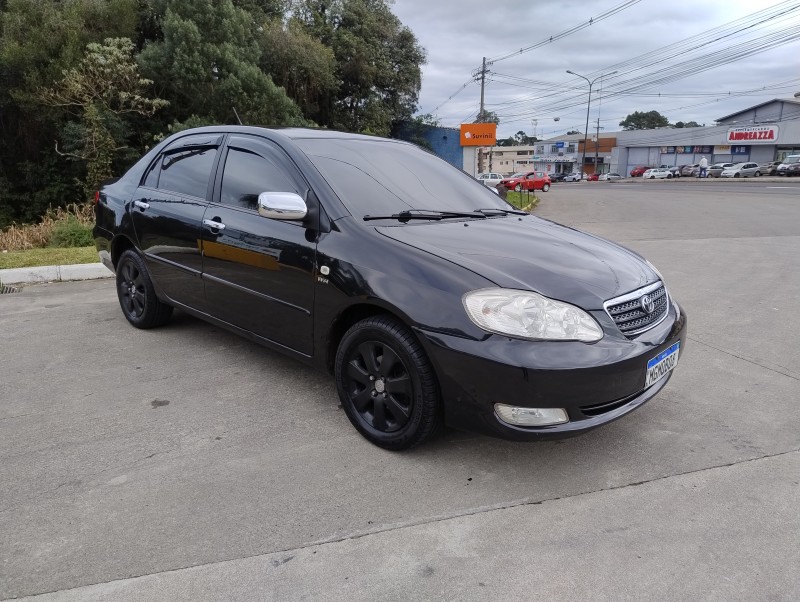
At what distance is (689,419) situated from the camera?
3498mm

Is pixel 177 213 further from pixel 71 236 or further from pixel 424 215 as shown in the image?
pixel 71 236

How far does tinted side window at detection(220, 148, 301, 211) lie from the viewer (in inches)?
143

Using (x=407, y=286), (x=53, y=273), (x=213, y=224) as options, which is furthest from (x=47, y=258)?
(x=407, y=286)

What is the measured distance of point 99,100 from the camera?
14.8m

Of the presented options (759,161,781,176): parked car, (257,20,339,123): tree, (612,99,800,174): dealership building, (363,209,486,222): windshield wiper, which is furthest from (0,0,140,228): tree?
(612,99,800,174): dealership building

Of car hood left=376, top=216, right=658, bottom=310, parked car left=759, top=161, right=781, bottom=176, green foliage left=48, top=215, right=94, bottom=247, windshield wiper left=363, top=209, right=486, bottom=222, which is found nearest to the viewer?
car hood left=376, top=216, right=658, bottom=310

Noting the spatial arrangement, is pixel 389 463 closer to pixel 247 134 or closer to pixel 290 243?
pixel 290 243

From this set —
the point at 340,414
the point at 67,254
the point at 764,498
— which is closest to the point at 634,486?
the point at 764,498

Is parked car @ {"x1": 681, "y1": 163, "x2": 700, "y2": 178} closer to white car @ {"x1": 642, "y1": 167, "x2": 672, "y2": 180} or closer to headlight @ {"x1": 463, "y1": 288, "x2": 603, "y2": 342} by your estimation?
white car @ {"x1": 642, "y1": 167, "x2": 672, "y2": 180}

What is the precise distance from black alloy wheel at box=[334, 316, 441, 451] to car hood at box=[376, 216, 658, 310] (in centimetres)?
49

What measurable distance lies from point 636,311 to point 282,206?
1916 millimetres

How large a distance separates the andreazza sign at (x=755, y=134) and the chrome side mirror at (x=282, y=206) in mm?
68155

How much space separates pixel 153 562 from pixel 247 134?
2.73 m

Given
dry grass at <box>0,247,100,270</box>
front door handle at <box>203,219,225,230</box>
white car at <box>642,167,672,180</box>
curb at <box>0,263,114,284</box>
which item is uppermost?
white car at <box>642,167,672,180</box>
